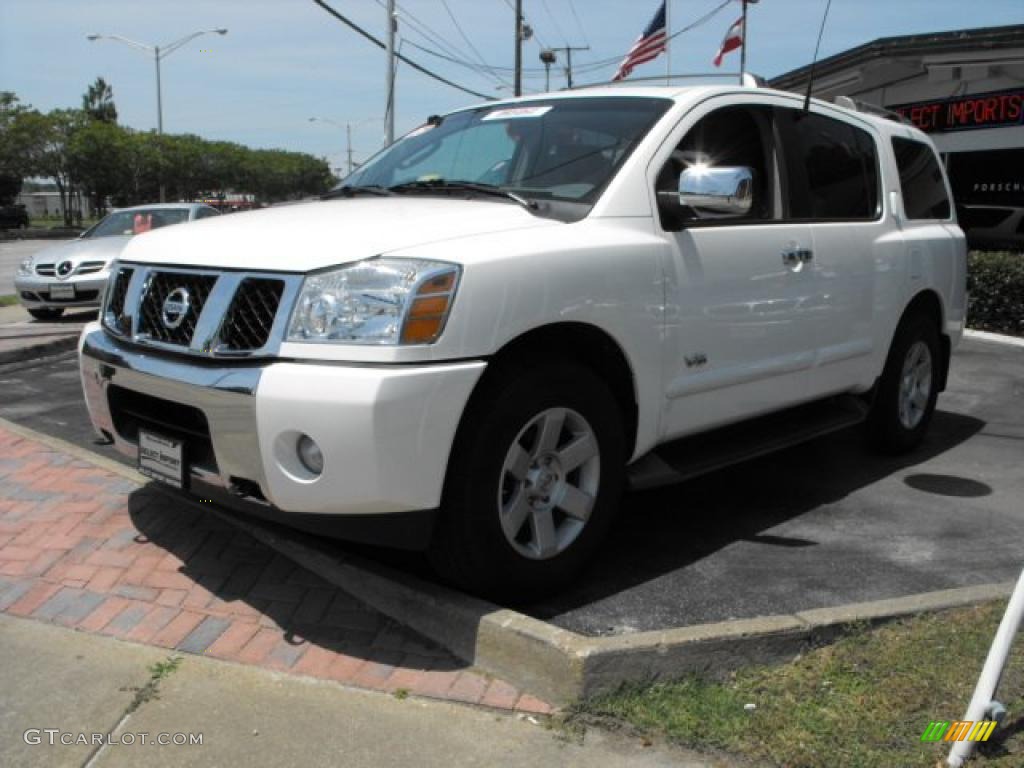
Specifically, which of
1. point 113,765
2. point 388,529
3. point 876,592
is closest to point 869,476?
point 876,592

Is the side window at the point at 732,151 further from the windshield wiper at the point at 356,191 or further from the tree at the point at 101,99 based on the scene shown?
the tree at the point at 101,99

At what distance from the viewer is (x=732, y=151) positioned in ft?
14.1

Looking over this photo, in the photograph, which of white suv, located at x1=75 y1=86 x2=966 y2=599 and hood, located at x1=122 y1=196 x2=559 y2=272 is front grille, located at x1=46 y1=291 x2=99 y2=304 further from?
hood, located at x1=122 y1=196 x2=559 y2=272

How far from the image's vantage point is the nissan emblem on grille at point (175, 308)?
3.28 m

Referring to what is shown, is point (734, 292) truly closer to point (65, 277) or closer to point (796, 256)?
point (796, 256)

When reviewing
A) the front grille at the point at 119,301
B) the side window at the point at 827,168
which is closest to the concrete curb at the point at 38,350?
the front grille at the point at 119,301

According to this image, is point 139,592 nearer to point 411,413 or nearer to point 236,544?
point 236,544

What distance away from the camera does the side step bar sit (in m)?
3.81

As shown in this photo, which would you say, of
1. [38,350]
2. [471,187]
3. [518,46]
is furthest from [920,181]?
[518,46]

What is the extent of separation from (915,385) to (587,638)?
353cm

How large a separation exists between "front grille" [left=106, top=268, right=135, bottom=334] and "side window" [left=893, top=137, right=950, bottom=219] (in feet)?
13.6

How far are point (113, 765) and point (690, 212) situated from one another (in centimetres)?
276

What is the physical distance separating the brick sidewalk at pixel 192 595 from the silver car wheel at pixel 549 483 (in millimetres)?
501

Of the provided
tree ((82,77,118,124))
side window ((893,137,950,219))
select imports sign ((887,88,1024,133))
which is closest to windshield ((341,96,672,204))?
side window ((893,137,950,219))
